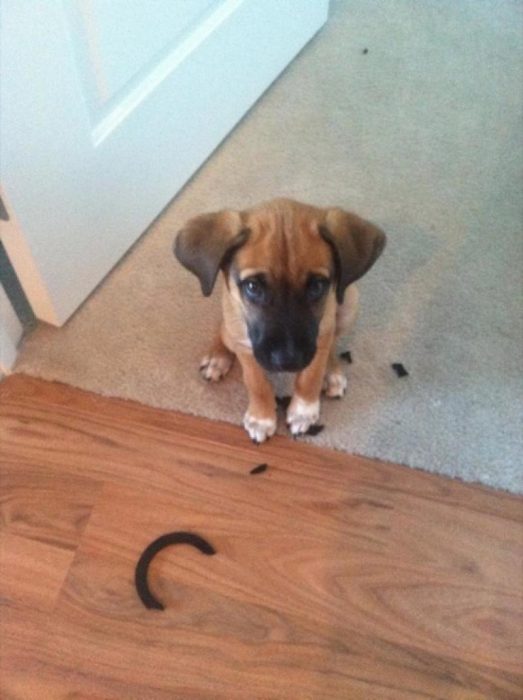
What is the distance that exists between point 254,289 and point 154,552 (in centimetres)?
56

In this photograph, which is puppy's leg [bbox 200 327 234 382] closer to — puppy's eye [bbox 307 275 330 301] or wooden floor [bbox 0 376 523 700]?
wooden floor [bbox 0 376 523 700]

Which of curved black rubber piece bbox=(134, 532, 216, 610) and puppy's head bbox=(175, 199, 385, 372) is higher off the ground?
puppy's head bbox=(175, 199, 385, 372)

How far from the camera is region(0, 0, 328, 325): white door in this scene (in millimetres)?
1193

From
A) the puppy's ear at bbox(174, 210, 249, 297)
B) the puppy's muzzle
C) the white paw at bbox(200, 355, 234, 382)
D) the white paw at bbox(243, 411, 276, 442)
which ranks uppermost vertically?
the puppy's ear at bbox(174, 210, 249, 297)

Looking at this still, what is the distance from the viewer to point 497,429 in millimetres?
1454

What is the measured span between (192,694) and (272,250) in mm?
778

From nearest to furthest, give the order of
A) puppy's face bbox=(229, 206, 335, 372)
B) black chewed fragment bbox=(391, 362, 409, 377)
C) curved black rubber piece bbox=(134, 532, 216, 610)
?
1. puppy's face bbox=(229, 206, 335, 372)
2. curved black rubber piece bbox=(134, 532, 216, 610)
3. black chewed fragment bbox=(391, 362, 409, 377)

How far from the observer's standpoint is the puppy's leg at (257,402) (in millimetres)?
1340

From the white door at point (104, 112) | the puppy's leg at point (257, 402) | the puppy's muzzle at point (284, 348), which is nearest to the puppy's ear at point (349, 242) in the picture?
the puppy's muzzle at point (284, 348)

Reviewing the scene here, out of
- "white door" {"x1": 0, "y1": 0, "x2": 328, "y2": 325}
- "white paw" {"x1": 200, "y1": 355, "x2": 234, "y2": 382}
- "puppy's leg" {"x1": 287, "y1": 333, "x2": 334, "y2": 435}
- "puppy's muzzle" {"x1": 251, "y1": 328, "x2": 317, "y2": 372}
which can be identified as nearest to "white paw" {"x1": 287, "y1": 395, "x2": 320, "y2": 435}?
"puppy's leg" {"x1": 287, "y1": 333, "x2": 334, "y2": 435}

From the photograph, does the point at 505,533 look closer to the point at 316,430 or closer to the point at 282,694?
the point at 316,430

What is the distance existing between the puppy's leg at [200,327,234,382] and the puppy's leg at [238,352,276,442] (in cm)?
9

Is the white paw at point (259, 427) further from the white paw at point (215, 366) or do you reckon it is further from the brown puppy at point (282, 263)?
the brown puppy at point (282, 263)

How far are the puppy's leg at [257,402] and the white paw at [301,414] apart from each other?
4 cm
